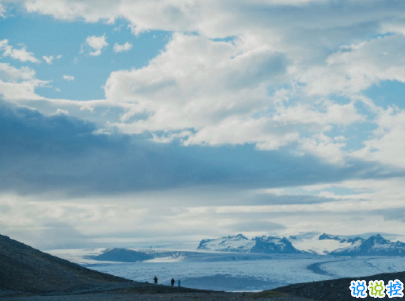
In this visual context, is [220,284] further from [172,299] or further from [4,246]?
[172,299]

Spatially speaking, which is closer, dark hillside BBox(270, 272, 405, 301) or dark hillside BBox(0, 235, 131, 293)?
dark hillside BBox(270, 272, 405, 301)

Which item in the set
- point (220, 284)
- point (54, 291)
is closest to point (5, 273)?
point (54, 291)

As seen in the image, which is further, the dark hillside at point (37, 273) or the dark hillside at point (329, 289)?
the dark hillside at point (37, 273)

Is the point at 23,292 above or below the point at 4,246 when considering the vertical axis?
below

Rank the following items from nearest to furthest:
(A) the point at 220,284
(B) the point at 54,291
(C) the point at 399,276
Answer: (C) the point at 399,276, (B) the point at 54,291, (A) the point at 220,284

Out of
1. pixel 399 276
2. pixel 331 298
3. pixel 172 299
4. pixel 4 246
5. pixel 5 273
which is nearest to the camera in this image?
pixel 172 299

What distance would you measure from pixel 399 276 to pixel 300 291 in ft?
31.7

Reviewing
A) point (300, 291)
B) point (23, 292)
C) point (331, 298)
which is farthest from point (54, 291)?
point (331, 298)

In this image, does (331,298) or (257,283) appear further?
(257,283)

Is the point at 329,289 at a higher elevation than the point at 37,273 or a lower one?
lower

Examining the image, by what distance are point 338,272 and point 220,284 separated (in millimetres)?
44125

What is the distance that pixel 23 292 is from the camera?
5119cm

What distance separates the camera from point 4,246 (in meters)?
72.9

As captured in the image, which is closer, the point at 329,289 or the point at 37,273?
the point at 329,289
